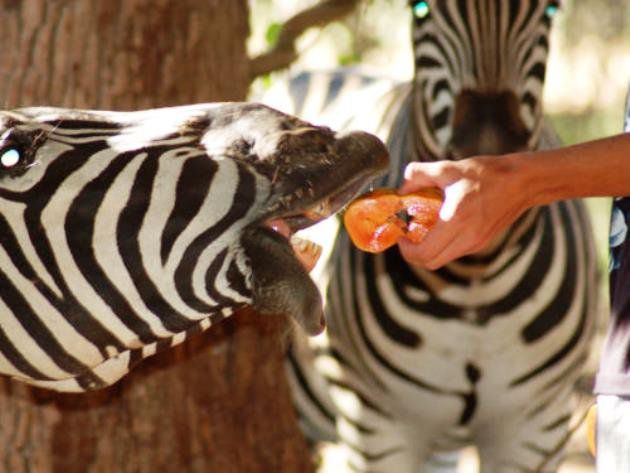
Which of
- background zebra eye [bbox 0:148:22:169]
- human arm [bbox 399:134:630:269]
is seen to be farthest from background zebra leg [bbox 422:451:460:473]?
background zebra eye [bbox 0:148:22:169]

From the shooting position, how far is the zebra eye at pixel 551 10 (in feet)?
12.6

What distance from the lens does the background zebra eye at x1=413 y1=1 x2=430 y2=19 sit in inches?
153

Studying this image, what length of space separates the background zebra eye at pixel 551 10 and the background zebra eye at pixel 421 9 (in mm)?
366

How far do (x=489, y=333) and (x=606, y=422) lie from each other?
164 cm

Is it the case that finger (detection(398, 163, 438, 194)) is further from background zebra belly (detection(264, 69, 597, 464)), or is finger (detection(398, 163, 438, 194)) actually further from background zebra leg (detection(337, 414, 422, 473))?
background zebra leg (detection(337, 414, 422, 473))

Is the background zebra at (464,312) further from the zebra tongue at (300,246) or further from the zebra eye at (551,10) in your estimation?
the zebra tongue at (300,246)

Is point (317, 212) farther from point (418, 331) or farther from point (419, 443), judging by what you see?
point (419, 443)

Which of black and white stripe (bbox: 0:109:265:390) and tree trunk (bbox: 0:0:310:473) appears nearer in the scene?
black and white stripe (bbox: 0:109:265:390)

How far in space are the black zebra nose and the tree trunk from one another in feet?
2.08

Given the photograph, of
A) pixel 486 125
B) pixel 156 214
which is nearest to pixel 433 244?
pixel 156 214

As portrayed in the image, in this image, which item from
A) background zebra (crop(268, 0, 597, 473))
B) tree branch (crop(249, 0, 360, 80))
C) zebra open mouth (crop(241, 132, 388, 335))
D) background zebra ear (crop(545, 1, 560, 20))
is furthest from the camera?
tree branch (crop(249, 0, 360, 80))

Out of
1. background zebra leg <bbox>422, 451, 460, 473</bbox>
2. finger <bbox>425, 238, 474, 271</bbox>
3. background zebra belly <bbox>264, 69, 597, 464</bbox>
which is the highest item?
finger <bbox>425, 238, 474, 271</bbox>

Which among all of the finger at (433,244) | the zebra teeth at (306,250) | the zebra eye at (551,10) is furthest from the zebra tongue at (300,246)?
the zebra eye at (551,10)

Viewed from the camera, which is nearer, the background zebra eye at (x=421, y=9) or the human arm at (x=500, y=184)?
the human arm at (x=500, y=184)
